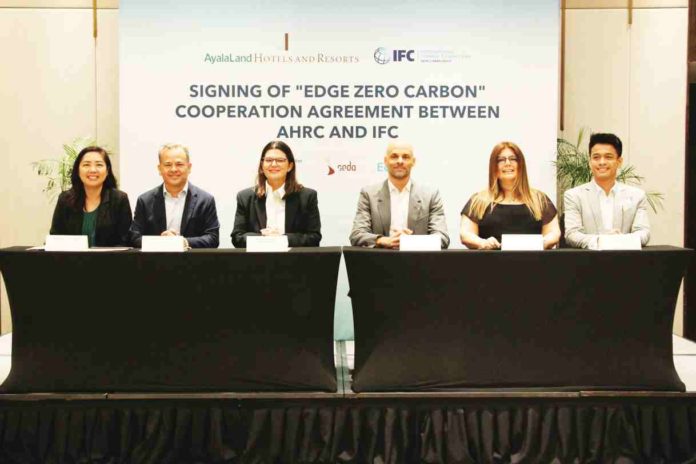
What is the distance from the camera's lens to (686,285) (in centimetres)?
542

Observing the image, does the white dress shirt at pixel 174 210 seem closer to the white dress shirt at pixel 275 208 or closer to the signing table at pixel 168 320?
the white dress shirt at pixel 275 208

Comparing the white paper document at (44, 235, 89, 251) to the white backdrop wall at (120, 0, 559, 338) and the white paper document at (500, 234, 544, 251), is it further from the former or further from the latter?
the white backdrop wall at (120, 0, 559, 338)

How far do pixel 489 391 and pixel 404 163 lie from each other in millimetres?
1236

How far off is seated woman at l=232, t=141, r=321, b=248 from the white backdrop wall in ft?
3.81

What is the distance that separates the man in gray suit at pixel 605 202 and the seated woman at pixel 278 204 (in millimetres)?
1301

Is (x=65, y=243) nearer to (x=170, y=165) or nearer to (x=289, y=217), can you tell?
(x=170, y=165)

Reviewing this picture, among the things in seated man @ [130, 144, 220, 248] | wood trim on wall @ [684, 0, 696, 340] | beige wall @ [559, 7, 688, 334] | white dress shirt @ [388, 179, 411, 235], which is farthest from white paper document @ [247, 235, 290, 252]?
wood trim on wall @ [684, 0, 696, 340]

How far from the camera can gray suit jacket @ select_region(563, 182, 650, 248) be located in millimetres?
3529

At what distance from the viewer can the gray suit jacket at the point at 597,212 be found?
353 centimetres

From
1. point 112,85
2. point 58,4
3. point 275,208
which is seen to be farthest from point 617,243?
point 58,4

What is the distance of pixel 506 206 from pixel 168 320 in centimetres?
159

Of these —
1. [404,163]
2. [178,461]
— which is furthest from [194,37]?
[178,461]

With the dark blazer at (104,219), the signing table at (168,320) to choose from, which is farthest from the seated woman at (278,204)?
the signing table at (168,320)

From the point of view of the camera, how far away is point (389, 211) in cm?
363
